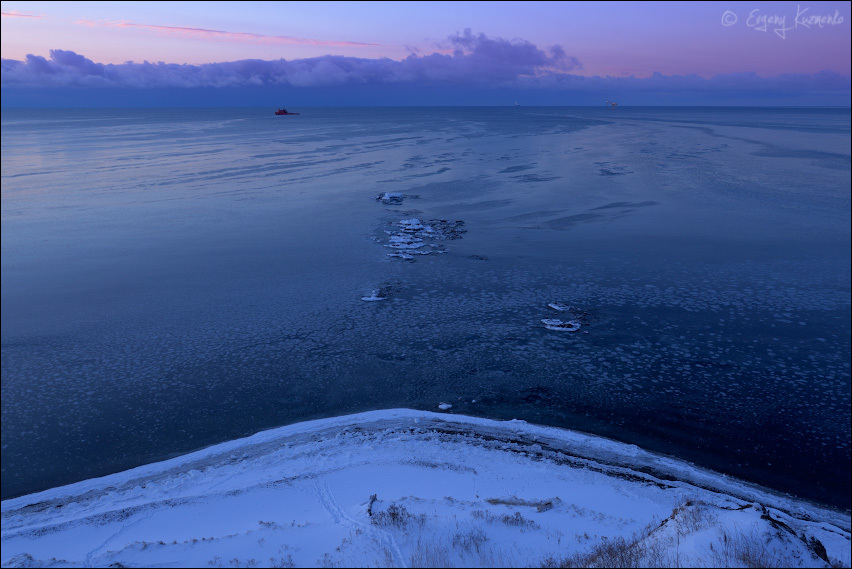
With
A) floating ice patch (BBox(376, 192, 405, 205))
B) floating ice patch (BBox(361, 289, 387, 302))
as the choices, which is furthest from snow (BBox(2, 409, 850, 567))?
floating ice patch (BBox(376, 192, 405, 205))

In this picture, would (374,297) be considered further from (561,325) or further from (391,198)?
(391,198)

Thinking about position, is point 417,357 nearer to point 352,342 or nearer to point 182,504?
point 352,342

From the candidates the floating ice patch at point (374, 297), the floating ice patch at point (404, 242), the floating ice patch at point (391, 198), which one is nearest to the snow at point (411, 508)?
the floating ice patch at point (374, 297)

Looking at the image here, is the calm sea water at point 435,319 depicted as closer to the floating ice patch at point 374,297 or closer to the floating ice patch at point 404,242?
the floating ice patch at point 374,297

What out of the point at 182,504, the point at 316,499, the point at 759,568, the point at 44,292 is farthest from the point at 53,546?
the point at 44,292

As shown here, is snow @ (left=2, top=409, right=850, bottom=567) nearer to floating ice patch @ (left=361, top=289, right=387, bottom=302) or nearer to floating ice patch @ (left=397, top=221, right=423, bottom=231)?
floating ice patch @ (left=361, top=289, right=387, bottom=302)

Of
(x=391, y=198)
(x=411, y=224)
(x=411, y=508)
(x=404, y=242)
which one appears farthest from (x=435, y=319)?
(x=391, y=198)
